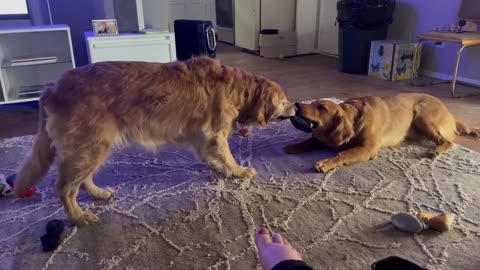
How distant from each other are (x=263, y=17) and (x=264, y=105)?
167 inches

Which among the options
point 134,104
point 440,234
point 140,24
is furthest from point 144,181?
point 140,24

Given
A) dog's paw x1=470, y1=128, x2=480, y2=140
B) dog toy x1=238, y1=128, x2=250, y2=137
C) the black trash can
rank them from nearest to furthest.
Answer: dog's paw x1=470, y1=128, x2=480, y2=140, dog toy x1=238, y1=128, x2=250, y2=137, the black trash can

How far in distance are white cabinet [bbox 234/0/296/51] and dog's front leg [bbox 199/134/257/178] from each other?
14.0ft

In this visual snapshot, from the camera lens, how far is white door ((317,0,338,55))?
5688mm

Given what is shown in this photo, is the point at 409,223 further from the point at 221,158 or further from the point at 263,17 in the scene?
the point at 263,17

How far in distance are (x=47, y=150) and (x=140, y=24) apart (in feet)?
7.45

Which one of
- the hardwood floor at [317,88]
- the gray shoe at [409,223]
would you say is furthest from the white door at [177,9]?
the gray shoe at [409,223]

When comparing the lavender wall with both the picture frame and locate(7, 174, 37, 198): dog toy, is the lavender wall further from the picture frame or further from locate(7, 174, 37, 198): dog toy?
locate(7, 174, 37, 198): dog toy

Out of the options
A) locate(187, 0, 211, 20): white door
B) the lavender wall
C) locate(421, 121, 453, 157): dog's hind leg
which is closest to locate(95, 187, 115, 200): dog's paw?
locate(421, 121, 453, 157): dog's hind leg

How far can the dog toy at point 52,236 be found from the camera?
4.79 feet

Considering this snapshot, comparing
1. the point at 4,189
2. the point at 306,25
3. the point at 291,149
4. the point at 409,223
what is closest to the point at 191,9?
the point at 306,25

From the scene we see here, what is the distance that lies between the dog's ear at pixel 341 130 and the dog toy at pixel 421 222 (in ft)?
2.33

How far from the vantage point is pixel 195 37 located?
4.07 meters

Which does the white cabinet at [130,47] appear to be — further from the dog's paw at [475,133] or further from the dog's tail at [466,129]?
the dog's paw at [475,133]
